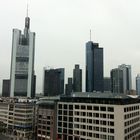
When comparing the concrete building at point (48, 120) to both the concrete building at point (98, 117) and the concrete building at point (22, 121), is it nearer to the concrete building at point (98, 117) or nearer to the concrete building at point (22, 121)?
the concrete building at point (98, 117)

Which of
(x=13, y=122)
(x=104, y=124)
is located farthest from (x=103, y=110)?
(x=13, y=122)

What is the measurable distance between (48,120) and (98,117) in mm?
35116

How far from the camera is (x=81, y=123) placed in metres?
120

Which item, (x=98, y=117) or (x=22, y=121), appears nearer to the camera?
(x=98, y=117)

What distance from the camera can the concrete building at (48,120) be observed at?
432ft

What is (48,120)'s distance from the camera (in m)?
136

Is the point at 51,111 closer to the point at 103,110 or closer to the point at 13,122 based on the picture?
the point at 103,110

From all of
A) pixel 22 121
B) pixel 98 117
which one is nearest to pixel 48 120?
pixel 22 121

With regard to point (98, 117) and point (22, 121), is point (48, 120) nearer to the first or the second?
point (22, 121)

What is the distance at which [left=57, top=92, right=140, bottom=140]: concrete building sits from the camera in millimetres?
106312

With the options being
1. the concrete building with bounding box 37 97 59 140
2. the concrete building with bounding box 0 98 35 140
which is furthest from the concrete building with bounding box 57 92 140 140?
the concrete building with bounding box 0 98 35 140

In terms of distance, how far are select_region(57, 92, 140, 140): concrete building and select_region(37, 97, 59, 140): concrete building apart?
361 centimetres

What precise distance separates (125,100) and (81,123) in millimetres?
24942

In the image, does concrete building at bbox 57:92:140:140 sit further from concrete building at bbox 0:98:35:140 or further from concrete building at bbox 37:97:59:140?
concrete building at bbox 0:98:35:140
